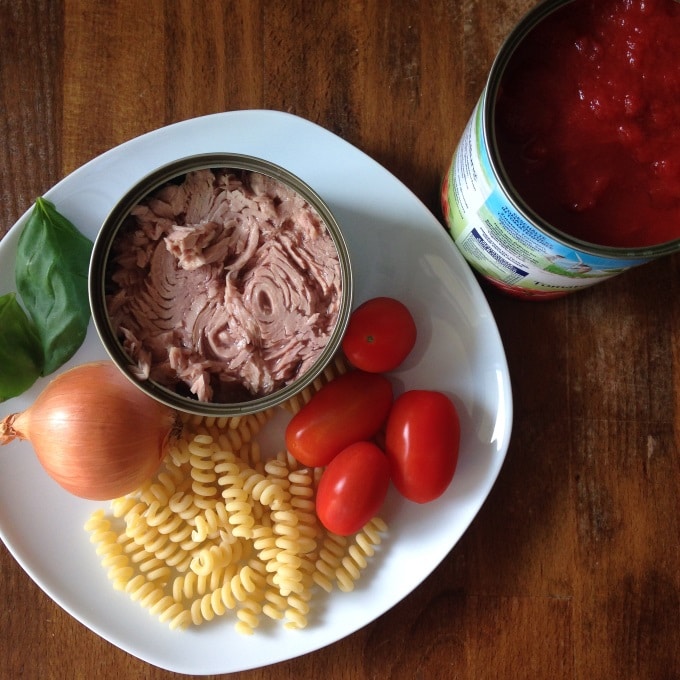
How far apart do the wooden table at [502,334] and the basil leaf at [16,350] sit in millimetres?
280

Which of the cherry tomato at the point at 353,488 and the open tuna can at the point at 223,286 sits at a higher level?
the open tuna can at the point at 223,286

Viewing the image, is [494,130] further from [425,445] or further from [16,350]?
[16,350]

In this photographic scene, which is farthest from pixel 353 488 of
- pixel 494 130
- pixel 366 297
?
pixel 494 130

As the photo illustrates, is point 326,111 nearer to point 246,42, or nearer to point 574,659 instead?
point 246,42

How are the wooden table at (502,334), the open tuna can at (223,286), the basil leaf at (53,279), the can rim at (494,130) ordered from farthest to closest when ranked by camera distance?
the wooden table at (502,334) < the basil leaf at (53,279) < the open tuna can at (223,286) < the can rim at (494,130)

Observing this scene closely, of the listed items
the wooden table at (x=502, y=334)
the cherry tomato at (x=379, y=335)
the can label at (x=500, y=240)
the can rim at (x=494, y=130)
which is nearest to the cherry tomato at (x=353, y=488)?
the cherry tomato at (x=379, y=335)

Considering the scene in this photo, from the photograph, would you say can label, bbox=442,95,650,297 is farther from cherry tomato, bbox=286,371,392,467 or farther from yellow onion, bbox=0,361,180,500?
yellow onion, bbox=0,361,180,500

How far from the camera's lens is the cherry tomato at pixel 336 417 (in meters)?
1.36

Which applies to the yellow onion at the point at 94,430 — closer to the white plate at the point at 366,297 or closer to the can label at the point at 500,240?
the white plate at the point at 366,297

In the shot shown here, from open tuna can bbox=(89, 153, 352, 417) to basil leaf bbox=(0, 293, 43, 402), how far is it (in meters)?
0.24

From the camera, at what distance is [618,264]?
1.07 metres

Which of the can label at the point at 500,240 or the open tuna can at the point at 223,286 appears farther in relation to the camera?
the open tuna can at the point at 223,286

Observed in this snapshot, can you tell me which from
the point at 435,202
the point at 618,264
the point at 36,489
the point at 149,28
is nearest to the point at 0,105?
the point at 149,28

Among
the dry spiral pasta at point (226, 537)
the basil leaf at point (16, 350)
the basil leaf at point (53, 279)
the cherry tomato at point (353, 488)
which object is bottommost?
the dry spiral pasta at point (226, 537)
